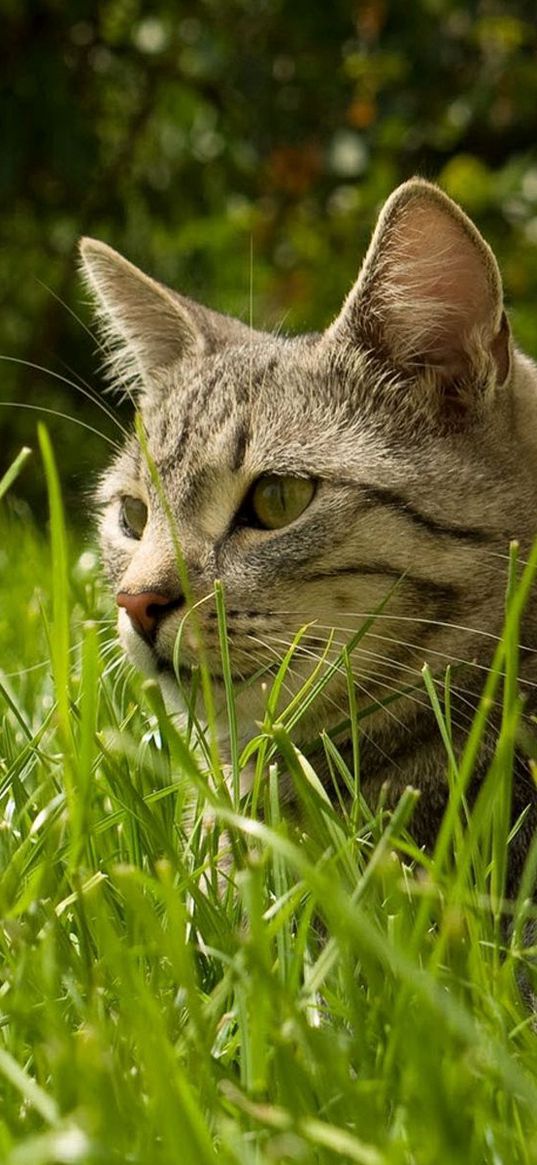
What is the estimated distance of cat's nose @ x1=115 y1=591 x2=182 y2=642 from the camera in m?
1.47

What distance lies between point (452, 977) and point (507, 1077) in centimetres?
14

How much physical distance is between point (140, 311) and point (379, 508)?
2.25ft

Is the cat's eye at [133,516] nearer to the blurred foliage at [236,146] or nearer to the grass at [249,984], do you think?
the grass at [249,984]

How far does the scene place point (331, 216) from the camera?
4.45 meters

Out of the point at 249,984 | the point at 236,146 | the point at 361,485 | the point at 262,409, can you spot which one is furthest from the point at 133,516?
the point at 236,146

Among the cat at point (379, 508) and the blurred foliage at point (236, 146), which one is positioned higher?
the blurred foliage at point (236, 146)

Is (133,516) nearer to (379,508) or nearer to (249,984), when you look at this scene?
(379,508)

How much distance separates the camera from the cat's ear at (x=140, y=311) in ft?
6.42

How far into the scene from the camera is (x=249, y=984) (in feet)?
2.81

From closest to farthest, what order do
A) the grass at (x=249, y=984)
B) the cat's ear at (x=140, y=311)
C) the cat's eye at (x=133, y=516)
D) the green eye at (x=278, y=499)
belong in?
the grass at (x=249, y=984), the green eye at (x=278, y=499), the cat's eye at (x=133, y=516), the cat's ear at (x=140, y=311)

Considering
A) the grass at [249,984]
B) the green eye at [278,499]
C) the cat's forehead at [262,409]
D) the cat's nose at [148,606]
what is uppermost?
the cat's forehead at [262,409]

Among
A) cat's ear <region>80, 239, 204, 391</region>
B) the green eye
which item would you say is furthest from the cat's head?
cat's ear <region>80, 239, 204, 391</region>

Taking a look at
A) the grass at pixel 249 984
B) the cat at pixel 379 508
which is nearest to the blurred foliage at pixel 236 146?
the cat at pixel 379 508

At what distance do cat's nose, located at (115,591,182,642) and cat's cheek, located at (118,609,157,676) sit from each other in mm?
31
